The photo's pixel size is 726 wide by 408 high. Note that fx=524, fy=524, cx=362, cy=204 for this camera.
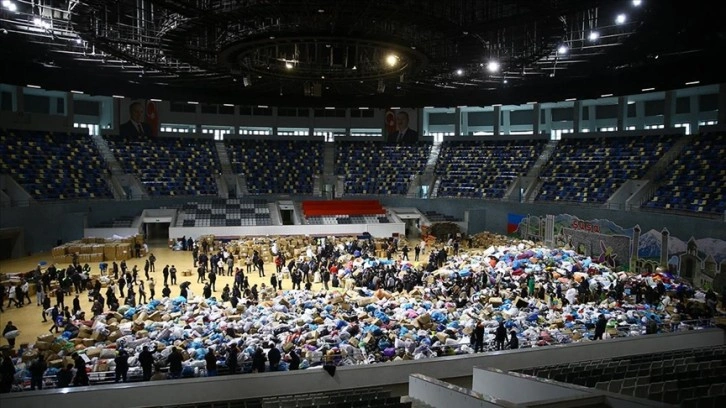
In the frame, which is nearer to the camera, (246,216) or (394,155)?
(246,216)

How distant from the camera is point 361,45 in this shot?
18.8 meters

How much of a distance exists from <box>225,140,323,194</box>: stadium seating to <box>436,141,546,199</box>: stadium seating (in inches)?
427

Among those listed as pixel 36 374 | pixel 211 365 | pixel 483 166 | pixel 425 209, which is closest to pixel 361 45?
pixel 211 365

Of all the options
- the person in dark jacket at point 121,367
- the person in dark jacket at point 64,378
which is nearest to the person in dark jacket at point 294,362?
the person in dark jacket at point 121,367

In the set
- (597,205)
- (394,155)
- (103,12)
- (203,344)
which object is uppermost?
(103,12)

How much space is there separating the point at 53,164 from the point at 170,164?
8.33 metres

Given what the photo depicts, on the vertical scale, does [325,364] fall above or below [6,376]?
below

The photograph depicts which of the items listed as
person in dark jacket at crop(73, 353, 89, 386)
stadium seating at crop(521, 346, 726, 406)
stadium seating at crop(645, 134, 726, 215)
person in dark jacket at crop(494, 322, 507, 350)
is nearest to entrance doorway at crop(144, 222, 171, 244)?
person in dark jacket at crop(73, 353, 89, 386)

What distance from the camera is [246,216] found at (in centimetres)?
3600

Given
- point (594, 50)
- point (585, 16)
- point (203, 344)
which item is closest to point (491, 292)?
point (203, 344)

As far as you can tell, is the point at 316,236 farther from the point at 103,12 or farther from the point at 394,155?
the point at 103,12

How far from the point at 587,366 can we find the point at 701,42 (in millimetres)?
20194

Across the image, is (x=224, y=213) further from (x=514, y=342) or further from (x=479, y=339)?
(x=514, y=342)

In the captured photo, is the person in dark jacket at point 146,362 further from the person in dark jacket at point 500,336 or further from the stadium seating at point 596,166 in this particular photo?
the stadium seating at point 596,166
